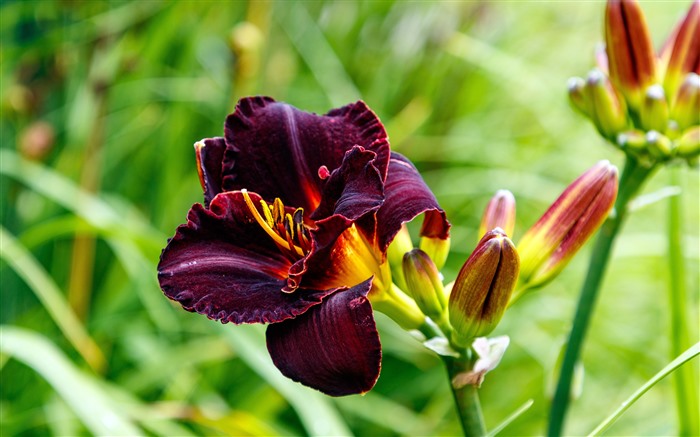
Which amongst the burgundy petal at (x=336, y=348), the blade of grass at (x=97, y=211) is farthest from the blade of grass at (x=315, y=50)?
the burgundy petal at (x=336, y=348)

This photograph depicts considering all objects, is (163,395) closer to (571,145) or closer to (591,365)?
(591,365)

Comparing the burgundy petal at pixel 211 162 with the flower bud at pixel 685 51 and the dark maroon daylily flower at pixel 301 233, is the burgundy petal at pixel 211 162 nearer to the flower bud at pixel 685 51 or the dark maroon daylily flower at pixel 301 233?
the dark maroon daylily flower at pixel 301 233

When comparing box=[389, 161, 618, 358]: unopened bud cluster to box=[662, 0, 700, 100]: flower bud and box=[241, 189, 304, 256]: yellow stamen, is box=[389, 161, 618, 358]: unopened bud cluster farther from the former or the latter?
box=[662, 0, 700, 100]: flower bud

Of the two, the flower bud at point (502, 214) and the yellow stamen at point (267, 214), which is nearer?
the yellow stamen at point (267, 214)

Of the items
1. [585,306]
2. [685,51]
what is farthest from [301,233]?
[685,51]

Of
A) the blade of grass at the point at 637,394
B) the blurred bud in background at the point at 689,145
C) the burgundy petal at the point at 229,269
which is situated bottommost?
→ the blade of grass at the point at 637,394

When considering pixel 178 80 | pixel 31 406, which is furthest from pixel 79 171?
pixel 31 406

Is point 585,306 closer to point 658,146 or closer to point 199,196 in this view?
point 658,146
